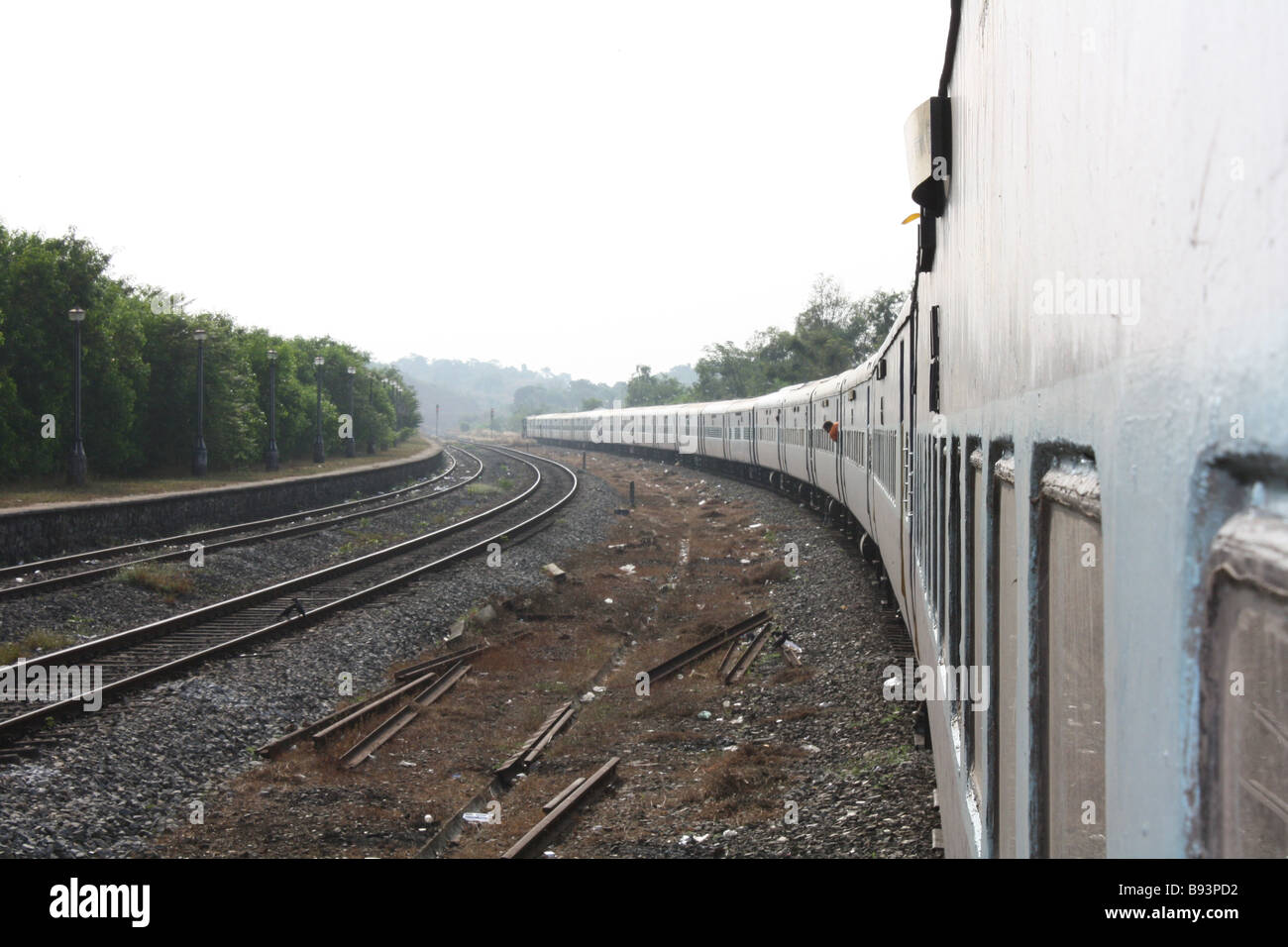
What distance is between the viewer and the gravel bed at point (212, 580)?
12000 millimetres

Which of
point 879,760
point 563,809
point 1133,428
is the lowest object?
point 563,809

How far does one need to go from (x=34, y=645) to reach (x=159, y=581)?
3650 mm

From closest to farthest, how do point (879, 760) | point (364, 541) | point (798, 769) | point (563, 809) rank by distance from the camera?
point (563, 809)
point (879, 760)
point (798, 769)
point (364, 541)

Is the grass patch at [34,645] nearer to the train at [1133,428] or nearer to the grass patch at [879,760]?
the grass patch at [879,760]

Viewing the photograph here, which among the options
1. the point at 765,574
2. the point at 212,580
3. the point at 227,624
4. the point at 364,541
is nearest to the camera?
the point at 227,624

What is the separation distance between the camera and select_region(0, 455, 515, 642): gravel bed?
12.0 metres

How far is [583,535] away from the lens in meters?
22.5

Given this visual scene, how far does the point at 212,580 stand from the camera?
50.2ft

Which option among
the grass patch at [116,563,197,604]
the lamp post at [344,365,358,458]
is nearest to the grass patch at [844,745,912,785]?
the grass patch at [116,563,197,604]

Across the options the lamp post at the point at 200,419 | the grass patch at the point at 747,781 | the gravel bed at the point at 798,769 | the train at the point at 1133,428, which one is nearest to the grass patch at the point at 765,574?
the gravel bed at the point at 798,769

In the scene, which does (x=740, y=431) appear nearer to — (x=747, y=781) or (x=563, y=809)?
(x=747, y=781)

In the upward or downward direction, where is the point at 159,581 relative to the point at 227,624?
upward

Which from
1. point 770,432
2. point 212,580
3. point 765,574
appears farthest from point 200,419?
point 765,574
